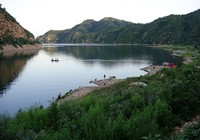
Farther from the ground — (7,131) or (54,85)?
(7,131)

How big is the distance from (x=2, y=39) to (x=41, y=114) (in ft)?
574

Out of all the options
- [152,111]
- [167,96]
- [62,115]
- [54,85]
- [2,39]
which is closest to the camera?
[152,111]

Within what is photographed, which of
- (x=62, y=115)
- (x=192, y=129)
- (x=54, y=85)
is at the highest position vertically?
(x=192, y=129)

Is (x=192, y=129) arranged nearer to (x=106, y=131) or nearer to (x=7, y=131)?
(x=106, y=131)

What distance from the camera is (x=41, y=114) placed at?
18.7 meters

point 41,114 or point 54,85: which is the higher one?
point 41,114

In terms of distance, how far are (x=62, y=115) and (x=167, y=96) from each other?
7370 millimetres

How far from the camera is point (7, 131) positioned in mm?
12273

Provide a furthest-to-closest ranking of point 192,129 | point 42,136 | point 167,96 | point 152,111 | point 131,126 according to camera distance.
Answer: point 167,96
point 152,111
point 131,126
point 42,136
point 192,129

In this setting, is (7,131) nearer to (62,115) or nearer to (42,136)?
(42,136)

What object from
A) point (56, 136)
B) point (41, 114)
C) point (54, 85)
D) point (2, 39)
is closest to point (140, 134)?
point (56, 136)

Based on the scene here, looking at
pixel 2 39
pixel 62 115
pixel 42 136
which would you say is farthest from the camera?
pixel 2 39

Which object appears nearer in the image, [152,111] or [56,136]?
[56,136]

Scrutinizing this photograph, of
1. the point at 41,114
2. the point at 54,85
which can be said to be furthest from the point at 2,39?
the point at 41,114
